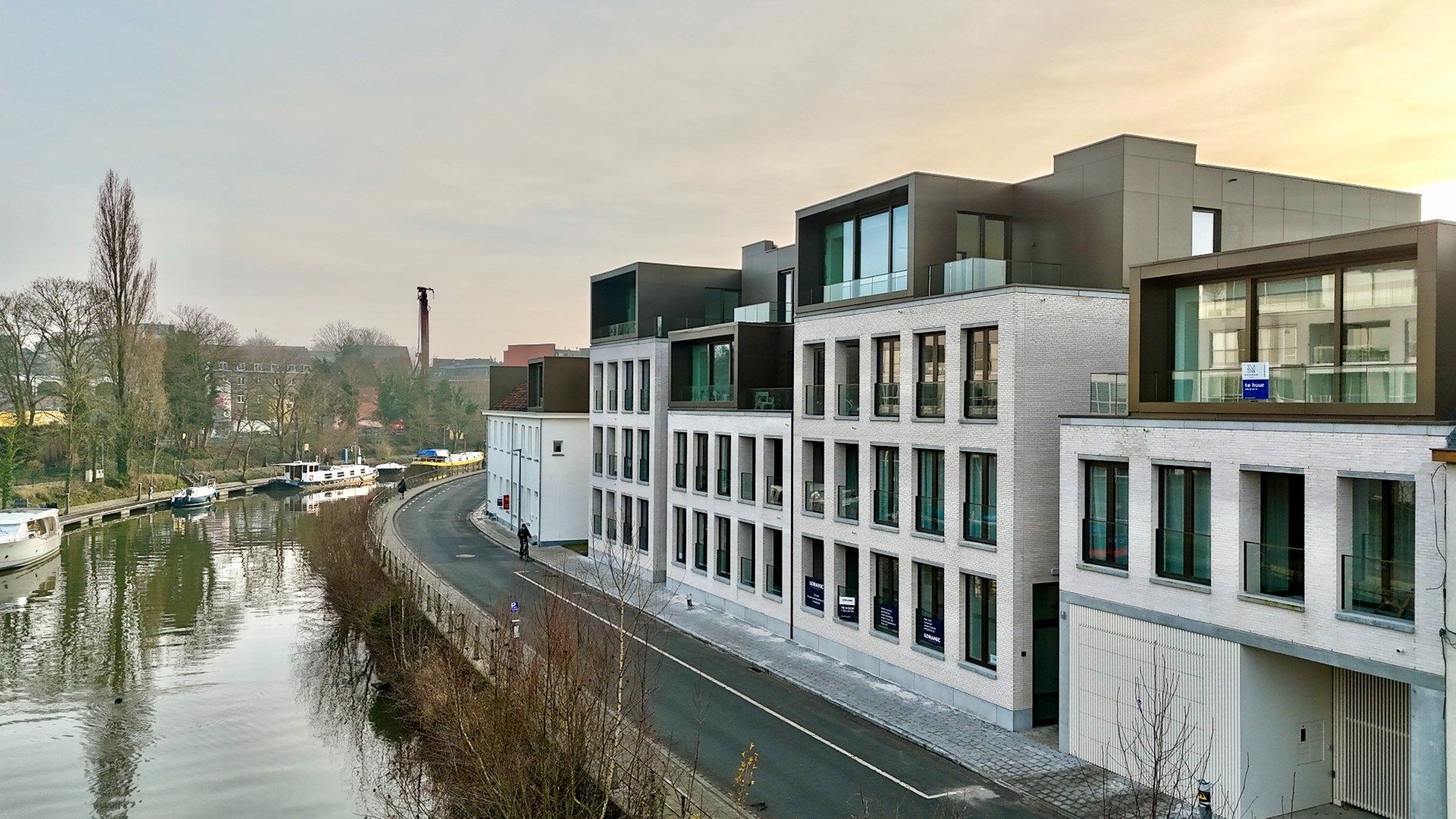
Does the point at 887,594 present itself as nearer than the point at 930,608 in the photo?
No

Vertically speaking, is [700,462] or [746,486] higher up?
[700,462]

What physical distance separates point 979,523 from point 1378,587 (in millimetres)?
7682

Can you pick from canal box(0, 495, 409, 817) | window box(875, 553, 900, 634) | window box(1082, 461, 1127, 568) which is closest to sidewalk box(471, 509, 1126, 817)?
window box(875, 553, 900, 634)

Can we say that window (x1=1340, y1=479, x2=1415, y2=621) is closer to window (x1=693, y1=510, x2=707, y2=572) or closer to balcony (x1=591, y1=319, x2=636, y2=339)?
window (x1=693, y1=510, x2=707, y2=572)

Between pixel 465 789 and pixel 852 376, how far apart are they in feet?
48.2

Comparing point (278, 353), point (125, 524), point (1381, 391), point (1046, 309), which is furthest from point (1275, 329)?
point (278, 353)

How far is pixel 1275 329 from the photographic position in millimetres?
15859

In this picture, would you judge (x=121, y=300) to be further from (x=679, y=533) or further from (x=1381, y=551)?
(x=1381, y=551)

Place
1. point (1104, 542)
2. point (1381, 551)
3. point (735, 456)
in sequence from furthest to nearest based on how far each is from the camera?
point (735, 456) < point (1104, 542) < point (1381, 551)

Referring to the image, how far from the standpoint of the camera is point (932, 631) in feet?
68.7

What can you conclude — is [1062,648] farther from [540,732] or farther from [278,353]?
[278,353]

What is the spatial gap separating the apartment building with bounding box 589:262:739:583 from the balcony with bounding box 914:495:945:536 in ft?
43.9

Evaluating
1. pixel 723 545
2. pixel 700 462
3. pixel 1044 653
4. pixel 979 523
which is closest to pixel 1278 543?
pixel 1044 653

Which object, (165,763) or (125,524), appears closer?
(165,763)
